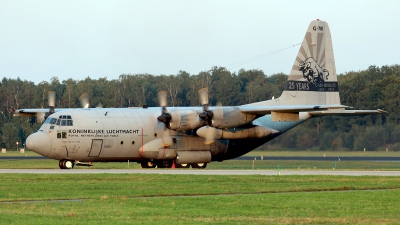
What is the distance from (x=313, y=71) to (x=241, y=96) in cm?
3343

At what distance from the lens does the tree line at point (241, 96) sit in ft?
185

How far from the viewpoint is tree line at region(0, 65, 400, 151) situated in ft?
185

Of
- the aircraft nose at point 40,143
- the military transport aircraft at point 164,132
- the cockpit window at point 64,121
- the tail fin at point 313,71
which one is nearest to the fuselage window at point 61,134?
the military transport aircraft at point 164,132

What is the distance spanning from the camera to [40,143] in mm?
37750

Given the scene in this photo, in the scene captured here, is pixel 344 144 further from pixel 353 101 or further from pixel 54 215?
pixel 54 215

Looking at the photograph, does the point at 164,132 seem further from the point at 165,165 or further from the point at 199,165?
the point at 199,165

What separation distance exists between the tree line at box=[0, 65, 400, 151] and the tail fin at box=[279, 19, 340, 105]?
834cm

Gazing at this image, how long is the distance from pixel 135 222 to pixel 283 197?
7.67m

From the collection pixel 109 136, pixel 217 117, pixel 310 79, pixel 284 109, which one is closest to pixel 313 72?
pixel 310 79

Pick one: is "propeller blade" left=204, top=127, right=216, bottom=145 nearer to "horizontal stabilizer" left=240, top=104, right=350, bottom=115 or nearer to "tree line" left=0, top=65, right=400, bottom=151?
"horizontal stabilizer" left=240, top=104, right=350, bottom=115

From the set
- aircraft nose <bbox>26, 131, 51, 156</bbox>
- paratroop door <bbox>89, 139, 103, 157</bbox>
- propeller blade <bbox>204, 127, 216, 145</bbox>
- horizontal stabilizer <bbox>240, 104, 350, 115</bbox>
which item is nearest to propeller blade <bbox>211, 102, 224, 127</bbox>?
propeller blade <bbox>204, 127, 216, 145</bbox>

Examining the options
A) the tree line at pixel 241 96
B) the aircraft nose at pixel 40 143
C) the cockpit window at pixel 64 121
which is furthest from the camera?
the tree line at pixel 241 96

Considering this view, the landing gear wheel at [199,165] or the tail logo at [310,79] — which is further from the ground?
the tail logo at [310,79]

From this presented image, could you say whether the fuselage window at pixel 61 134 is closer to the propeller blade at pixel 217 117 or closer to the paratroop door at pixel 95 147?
the paratroop door at pixel 95 147
